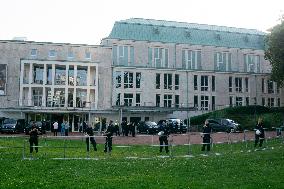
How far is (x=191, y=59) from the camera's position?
64125mm

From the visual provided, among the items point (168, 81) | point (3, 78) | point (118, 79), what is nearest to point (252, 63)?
point (168, 81)

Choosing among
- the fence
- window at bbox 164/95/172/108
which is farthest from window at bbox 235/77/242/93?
the fence

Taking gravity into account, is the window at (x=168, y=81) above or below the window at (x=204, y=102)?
above

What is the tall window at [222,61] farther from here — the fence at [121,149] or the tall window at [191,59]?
the fence at [121,149]

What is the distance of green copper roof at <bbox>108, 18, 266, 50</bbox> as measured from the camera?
205 ft

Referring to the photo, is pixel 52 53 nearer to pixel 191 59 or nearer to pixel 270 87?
pixel 191 59

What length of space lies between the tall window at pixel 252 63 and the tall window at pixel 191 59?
843 cm

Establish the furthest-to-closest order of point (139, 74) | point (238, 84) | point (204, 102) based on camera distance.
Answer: point (238, 84), point (204, 102), point (139, 74)

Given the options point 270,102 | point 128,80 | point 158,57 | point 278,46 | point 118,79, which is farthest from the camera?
point 270,102

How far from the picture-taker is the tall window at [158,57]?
6197 cm

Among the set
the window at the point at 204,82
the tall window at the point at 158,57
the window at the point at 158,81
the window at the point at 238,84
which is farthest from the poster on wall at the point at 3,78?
the window at the point at 238,84

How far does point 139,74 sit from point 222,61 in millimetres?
14585

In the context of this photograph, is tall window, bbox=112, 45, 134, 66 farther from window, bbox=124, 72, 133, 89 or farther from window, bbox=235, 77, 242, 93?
window, bbox=235, 77, 242, 93

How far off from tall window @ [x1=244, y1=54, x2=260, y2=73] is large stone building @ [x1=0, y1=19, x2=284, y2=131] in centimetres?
16
